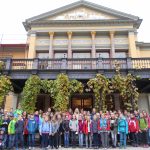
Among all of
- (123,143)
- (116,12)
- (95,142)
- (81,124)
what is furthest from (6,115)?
(116,12)

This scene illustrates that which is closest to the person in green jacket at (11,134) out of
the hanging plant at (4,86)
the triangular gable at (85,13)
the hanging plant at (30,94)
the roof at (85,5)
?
the hanging plant at (30,94)

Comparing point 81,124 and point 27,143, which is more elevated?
point 81,124

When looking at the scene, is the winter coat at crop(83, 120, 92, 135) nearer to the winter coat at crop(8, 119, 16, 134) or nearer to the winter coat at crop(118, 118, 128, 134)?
the winter coat at crop(118, 118, 128, 134)

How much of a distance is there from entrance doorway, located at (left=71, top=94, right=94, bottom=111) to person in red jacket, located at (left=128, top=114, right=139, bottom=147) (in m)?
10.1

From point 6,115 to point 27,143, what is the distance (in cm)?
174

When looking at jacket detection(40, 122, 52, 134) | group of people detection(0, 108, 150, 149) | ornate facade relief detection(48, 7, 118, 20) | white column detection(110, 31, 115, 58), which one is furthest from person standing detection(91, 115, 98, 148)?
ornate facade relief detection(48, 7, 118, 20)

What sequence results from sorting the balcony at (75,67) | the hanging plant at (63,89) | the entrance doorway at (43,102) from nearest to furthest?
1. the hanging plant at (63,89)
2. the balcony at (75,67)
3. the entrance doorway at (43,102)

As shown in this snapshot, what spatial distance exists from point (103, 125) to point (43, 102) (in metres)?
11.6

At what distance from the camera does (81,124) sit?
11664 mm

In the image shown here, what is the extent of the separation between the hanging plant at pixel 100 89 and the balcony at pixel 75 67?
A: 0.71 m

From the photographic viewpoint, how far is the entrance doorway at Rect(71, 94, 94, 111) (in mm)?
22141

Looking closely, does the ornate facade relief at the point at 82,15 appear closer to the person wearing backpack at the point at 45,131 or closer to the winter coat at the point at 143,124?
the winter coat at the point at 143,124

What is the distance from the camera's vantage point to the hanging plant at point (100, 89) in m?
15.8

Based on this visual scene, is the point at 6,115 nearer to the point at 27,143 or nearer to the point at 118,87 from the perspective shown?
the point at 27,143
